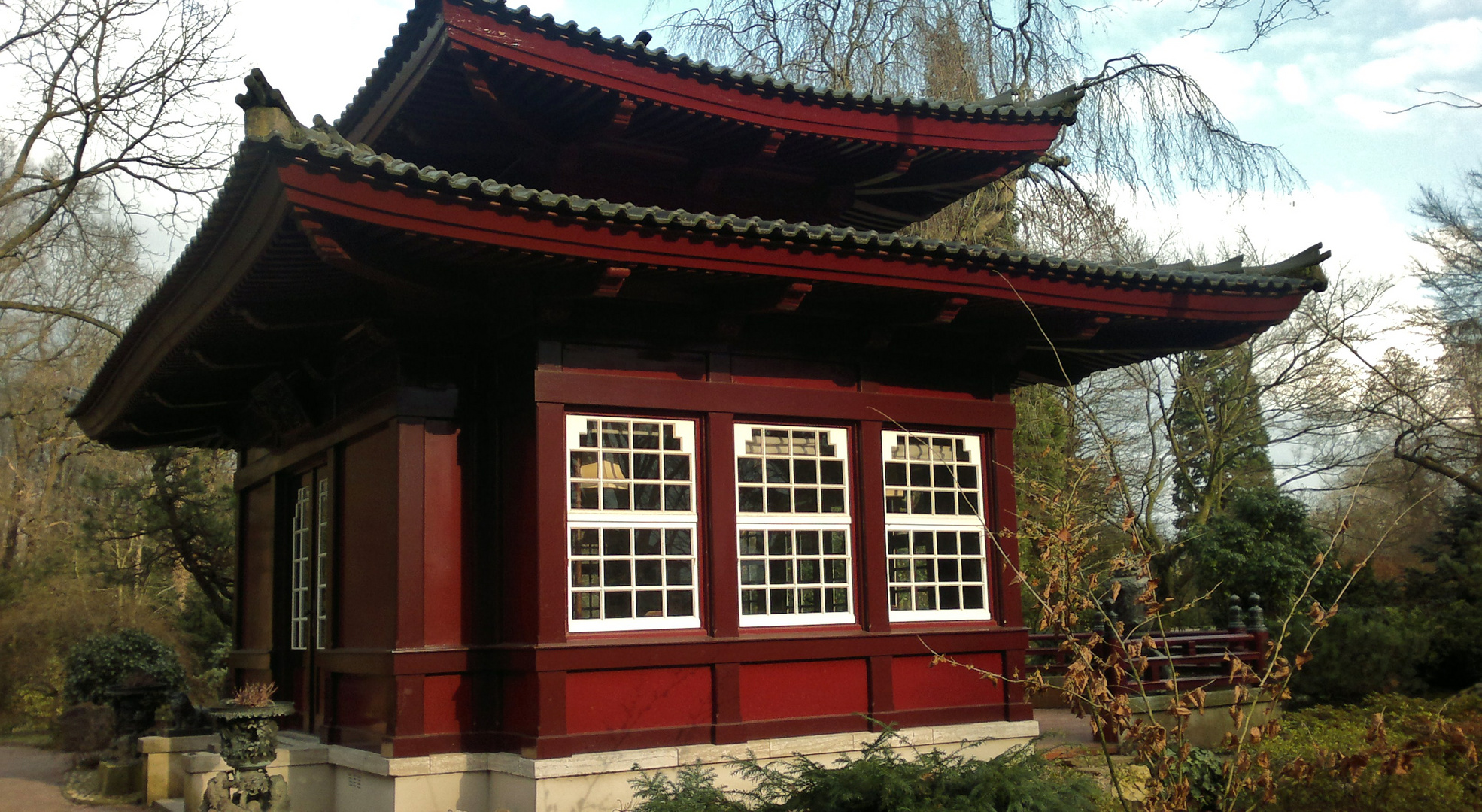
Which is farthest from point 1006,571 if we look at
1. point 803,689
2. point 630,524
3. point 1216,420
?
point 1216,420

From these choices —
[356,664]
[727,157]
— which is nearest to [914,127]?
[727,157]

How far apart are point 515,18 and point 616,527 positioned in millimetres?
3093

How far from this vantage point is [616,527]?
712cm

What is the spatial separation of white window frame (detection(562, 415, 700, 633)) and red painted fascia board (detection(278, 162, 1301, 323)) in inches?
46.5

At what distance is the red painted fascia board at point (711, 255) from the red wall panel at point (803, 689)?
2441 millimetres

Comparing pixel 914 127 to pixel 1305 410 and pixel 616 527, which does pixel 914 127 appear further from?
pixel 1305 410

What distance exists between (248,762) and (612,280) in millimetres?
3680

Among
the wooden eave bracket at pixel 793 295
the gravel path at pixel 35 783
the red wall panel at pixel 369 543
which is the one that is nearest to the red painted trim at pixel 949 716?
the wooden eave bracket at pixel 793 295

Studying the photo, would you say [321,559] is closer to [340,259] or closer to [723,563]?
[723,563]

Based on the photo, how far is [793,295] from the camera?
7.05 metres

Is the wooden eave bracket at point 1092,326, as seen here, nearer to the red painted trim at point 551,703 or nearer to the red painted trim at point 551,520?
the red painted trim at point 551,520

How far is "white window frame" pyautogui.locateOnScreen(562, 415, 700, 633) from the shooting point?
696 cm

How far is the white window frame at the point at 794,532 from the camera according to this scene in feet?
24.7

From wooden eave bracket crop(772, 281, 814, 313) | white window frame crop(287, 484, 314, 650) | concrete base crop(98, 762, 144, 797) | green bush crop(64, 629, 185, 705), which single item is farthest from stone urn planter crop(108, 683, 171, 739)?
wooden eave bracket crop(772, 281, 814, 313)
